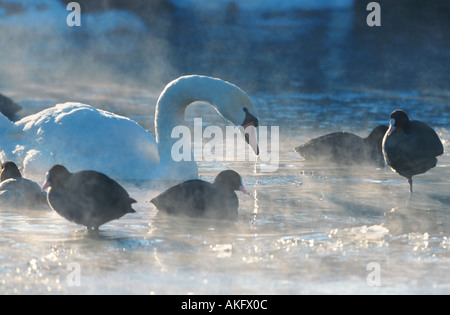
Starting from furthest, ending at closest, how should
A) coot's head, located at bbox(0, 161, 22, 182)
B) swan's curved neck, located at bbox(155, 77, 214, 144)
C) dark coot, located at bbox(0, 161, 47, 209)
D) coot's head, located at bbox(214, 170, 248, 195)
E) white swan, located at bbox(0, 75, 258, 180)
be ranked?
swan's curved neck, located at bbox(155, 77, 214, 144) → white swan, located at bbox(0, 75, 258, 180) → coot's head, located at bbox(0, 161, 22, 182) → dark coot, located at bbox(0, 161, 47, 209) → coot's head, located at bbox(214, 170, 248, 195)

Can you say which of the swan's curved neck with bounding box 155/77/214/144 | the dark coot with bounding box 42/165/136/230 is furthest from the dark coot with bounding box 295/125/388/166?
the dark coot with bounding box 42/165/136/230

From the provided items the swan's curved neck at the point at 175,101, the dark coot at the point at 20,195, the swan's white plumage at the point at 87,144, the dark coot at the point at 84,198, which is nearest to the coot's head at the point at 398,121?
the swan's curved neck at the point at 175,101

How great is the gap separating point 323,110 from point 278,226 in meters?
11.9

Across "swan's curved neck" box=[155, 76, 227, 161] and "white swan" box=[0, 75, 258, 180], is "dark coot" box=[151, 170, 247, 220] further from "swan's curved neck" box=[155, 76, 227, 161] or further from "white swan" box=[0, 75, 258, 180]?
"swan's curved neck" box=[155, 76, 227, 161]

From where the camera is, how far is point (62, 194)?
21.2 feet

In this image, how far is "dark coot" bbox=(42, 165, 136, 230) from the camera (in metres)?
6.42

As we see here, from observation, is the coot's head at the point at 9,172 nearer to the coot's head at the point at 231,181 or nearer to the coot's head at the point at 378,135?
the coot's head at the point at 231,181

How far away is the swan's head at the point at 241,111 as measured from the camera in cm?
879

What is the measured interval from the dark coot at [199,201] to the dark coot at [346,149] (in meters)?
4.17

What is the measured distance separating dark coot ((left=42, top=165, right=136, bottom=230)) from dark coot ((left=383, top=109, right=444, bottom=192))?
3.45 metres

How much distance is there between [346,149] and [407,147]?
101 inches

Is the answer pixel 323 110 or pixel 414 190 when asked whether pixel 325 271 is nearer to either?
pixel 414 190

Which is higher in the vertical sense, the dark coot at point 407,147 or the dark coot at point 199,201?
the dark coot at point 407,147

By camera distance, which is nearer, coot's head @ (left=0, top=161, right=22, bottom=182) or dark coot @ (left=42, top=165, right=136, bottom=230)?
dark coot @ (left=42, top=165, right=136, bottom=230)
